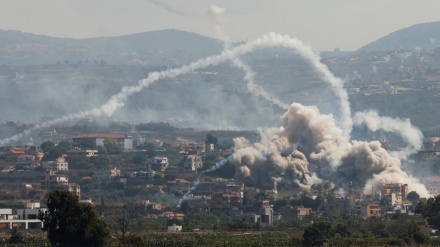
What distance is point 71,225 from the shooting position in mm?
73000

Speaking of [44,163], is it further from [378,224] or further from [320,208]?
→ [378,224]

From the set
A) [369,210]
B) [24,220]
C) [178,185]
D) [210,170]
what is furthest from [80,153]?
[24,220]

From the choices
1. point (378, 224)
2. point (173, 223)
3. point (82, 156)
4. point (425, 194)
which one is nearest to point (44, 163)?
point (82, 156)

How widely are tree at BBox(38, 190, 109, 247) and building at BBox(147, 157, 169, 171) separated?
89134 mm

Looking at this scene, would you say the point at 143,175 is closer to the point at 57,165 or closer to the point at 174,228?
the point at 57,165

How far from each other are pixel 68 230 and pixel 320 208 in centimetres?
5796

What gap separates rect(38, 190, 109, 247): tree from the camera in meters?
73.1

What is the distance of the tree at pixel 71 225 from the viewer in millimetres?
73062

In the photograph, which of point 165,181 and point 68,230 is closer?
point 68,230

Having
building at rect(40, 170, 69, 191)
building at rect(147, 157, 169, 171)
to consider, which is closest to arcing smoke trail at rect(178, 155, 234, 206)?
building at rect(147, 157, 169, 171)

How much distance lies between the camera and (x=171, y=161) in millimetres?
175000

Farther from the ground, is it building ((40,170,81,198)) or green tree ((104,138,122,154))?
green tree ((104,138,122,154))

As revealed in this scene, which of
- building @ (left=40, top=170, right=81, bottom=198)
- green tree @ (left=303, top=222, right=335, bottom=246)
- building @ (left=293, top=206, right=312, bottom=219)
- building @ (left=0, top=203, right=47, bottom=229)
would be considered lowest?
green tree @ (left=303, top=222, right=335, bottom=246)

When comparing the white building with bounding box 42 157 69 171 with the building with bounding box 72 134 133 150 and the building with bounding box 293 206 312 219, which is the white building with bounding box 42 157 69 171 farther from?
the building with bounding box 293 206 312 219
